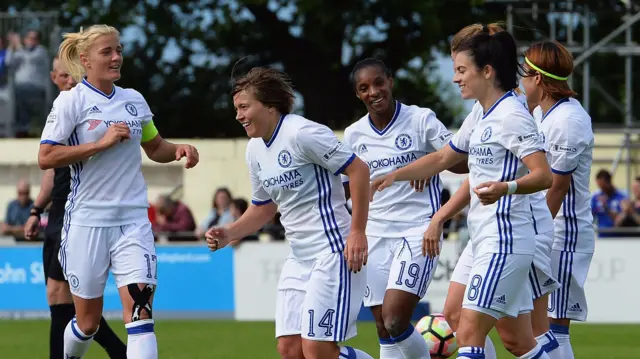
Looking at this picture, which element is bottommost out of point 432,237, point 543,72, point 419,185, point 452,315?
point 452,315

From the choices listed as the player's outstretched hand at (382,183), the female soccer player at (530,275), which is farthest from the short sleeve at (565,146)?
the player's outstretched hand at (382,183)

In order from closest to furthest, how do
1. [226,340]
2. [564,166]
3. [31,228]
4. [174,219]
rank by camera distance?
[564,166], [31,228], [226,340], [174,219]

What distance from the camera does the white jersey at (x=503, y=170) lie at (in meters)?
6.64

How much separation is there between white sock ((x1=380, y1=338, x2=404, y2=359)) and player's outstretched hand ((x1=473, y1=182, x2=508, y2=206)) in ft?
7.64

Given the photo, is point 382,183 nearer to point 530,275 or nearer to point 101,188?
point 530,275

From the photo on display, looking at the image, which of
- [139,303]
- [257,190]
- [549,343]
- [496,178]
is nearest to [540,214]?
[496,178]

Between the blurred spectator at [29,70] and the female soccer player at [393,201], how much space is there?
13673 mm

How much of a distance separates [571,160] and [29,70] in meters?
15.6

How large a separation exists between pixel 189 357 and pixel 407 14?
1434 cm

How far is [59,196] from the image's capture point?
893 centimetres

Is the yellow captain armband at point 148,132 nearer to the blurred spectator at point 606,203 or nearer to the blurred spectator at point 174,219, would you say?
the blurred spectator at point 174,219

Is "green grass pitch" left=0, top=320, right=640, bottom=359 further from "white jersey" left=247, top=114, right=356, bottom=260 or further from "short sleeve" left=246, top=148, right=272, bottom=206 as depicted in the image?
"white jersey" left=247, top=114, right=356, bottom=260

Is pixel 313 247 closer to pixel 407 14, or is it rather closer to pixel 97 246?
pixel 97 246

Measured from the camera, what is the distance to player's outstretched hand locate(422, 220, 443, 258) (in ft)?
24.4
